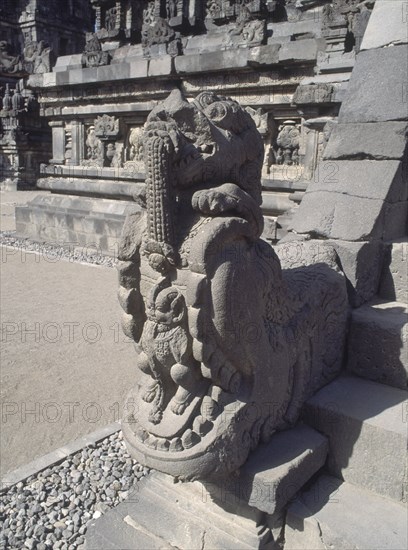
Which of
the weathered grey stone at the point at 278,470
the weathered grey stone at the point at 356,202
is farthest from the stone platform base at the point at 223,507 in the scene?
the weathered grey stone at the point at 356,202

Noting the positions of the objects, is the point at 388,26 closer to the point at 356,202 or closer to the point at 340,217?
the point at 356,202

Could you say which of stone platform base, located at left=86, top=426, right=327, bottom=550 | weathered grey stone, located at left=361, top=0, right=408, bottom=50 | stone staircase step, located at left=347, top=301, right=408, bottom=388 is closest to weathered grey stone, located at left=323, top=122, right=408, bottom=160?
weathered grey stone, located at left=361, top=0, right=408, bottom=50

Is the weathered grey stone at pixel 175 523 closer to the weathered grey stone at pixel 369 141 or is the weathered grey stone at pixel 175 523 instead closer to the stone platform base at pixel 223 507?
the stone platform base at pixel 223 507

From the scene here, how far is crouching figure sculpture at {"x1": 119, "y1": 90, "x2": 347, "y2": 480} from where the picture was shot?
192 cm

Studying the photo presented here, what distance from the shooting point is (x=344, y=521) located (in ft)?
6.91

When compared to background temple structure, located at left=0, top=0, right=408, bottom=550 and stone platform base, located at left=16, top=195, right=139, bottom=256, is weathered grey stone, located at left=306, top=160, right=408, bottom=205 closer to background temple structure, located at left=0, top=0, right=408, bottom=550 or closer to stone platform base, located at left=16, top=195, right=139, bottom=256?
background temple structure, located at left=0, top=0, right=408, bottom=550

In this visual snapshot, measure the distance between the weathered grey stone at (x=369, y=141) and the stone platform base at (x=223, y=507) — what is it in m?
1.96

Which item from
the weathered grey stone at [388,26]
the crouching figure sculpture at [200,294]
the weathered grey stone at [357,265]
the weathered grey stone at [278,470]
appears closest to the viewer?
the crouching figure sculpture at [200,294]

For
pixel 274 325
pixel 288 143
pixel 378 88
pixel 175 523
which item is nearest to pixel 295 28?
pixel 288 143

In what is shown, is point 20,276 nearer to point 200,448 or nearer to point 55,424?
point 55,424

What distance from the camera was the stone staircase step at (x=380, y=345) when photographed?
8.71ft

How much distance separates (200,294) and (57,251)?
26.8ft

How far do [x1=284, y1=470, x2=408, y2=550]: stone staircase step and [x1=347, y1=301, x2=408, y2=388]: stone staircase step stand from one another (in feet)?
2.16

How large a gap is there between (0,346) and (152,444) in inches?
134
